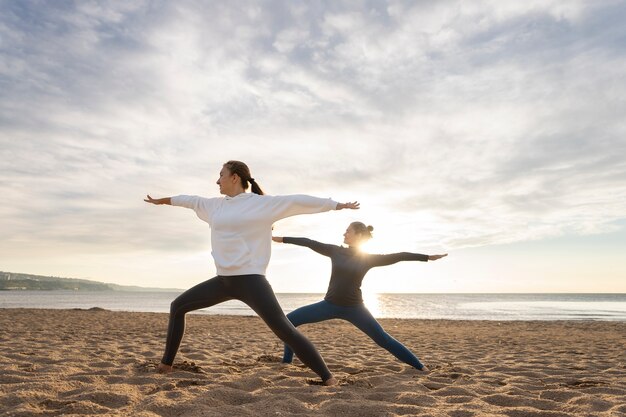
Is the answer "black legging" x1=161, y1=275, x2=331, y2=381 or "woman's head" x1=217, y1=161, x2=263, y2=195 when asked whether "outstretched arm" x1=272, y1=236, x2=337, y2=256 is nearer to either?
"woman's head" x1=217, y1=161, x2=263, y2=195

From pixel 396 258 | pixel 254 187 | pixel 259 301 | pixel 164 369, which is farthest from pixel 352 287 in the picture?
pixel 164 369

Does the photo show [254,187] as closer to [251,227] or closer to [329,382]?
[251,227]

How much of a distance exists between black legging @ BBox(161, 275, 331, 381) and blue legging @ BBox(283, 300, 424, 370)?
1143mm

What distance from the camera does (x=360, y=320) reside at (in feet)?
17.9

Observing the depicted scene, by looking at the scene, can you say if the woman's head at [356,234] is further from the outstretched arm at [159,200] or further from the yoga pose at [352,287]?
the outstretched arm at [159,200]

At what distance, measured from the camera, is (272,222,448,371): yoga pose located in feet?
17.9

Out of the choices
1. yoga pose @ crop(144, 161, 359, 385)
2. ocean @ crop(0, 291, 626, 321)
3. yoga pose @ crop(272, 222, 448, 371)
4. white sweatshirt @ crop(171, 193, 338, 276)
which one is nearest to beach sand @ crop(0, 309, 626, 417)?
yoga pose @ crop(272, 222, 448, 371)

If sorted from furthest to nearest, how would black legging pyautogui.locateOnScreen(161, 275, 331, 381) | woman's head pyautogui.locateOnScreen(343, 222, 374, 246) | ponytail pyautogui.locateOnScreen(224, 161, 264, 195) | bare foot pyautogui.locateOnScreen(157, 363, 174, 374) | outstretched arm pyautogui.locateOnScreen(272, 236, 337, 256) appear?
woman's head pyautogui.locateOnScreen(343, 222, 374, 246), outstretched arm pyautogui.locateOnScreen(272, 236, 337, 256), bare foot pyautogui.locateOnScreen(157, 363, 174, 374), ponytail pyautogui.locateOnScreen(224, 161, 264, 195), black legging pyautogui.locateOnScreen(161, 275, 331, 381)

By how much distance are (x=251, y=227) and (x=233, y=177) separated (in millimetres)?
570

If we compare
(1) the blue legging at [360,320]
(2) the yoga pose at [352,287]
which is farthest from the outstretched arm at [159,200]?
(1) the blue legging at [360,320]

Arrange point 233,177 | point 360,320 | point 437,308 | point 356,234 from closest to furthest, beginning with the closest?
point 233,177, point 360,320, point 356,234, point 437,308

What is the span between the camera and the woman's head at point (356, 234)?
5699 mm

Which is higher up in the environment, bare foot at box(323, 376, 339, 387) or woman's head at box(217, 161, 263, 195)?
woman's head at box(217, 161, 263, 195)

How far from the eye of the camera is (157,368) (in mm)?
4934
